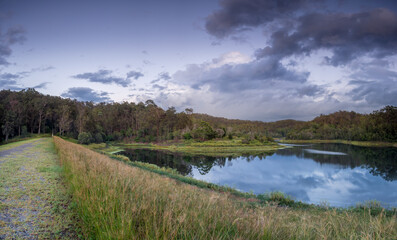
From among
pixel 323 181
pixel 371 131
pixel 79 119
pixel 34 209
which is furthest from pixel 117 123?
pixel 371 131

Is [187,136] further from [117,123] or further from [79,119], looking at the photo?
[117,123]

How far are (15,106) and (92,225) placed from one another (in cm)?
5934

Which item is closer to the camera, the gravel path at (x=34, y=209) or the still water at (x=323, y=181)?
the gravel path at (x=34, y=209)

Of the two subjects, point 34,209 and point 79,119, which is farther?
point 79,119

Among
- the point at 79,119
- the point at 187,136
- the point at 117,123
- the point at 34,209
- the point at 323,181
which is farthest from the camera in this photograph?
the point at 117,123

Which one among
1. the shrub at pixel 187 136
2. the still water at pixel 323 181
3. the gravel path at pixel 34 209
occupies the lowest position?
the still water at pixel 323 181

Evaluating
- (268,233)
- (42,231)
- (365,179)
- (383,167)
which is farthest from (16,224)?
(383,167)

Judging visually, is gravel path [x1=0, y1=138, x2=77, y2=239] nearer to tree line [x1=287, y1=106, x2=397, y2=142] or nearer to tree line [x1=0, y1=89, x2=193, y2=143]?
tree line [x1=0, y1=89, x2=193, y2=143]

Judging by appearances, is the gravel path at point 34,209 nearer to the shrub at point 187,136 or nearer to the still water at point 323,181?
the still water at point 323,181

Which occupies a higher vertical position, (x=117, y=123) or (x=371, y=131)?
(x=117, y=123)

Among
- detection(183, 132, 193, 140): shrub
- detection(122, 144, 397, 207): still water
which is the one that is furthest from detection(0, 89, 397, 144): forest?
detection(122, 144, 397, 207): still water

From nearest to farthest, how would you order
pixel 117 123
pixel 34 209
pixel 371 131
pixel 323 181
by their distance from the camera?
pixel 34 209 < pixel 323 181 < pixel 371 131 < pixel 117 123

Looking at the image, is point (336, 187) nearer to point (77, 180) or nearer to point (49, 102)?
point (77, 180)

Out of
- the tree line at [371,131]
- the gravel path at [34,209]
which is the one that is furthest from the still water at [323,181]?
the tree line at [371,131]
